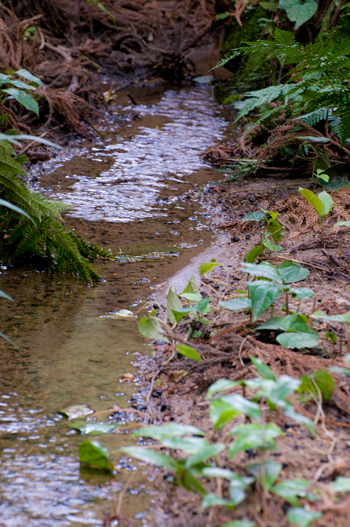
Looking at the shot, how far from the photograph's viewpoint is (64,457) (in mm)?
1499

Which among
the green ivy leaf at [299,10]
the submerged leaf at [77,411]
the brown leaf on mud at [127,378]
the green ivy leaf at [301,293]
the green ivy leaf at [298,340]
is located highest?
the green ivy leaf at [299,10]

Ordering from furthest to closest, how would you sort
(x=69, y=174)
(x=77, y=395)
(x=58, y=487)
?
(x=69, y=174)
(x=77, y=395)
(x=58, y=487)

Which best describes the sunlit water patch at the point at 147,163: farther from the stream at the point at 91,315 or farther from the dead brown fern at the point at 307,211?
the dead brown fern at the point at 307,211

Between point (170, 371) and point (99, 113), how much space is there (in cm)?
447

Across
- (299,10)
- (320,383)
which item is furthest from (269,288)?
(299,10)

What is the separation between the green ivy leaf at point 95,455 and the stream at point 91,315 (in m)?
0.03

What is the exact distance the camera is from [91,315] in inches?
93.0

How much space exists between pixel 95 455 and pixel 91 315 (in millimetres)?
1007

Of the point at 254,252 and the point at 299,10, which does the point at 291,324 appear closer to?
the point at 254,252

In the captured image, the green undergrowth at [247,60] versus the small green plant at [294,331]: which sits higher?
the green undergrowth at [247,60]

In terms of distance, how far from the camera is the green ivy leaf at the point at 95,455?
1404mm

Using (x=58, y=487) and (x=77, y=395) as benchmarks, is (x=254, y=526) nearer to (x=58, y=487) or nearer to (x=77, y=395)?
(x=58, y=487)

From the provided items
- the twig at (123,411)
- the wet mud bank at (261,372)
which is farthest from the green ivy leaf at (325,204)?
the twig at (123,411)

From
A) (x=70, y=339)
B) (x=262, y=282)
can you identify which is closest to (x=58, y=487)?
(x=70, y=339)
